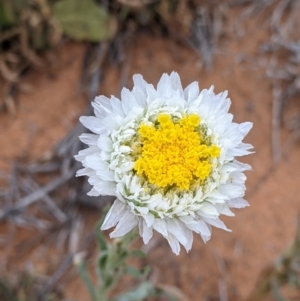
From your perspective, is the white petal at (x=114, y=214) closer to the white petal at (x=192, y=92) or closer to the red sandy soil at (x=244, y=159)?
the white petal at (x=192, y=92)

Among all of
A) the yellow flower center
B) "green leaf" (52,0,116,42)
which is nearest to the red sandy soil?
"green leaf" (52,0,116,42)

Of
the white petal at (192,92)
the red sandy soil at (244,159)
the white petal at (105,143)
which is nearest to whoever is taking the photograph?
the white petal at (105,143)

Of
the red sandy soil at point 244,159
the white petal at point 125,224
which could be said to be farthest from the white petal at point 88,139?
the red sandy soil at point 244,159

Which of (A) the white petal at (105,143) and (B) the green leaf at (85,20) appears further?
(B) the green leaf at (85,20)

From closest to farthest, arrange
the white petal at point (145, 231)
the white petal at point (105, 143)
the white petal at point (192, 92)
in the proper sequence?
1. the white petal at point (145, 231)
2. the white petal at point (105, 143)
3. the white petal at point (192, 92)

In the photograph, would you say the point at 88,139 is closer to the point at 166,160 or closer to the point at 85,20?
the point at 166,160

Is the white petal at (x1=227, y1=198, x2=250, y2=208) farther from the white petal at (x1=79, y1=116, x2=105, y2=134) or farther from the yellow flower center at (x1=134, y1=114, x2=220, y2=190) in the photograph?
the white petal at (x1=79, y1=116, x2=105, y2=134)
